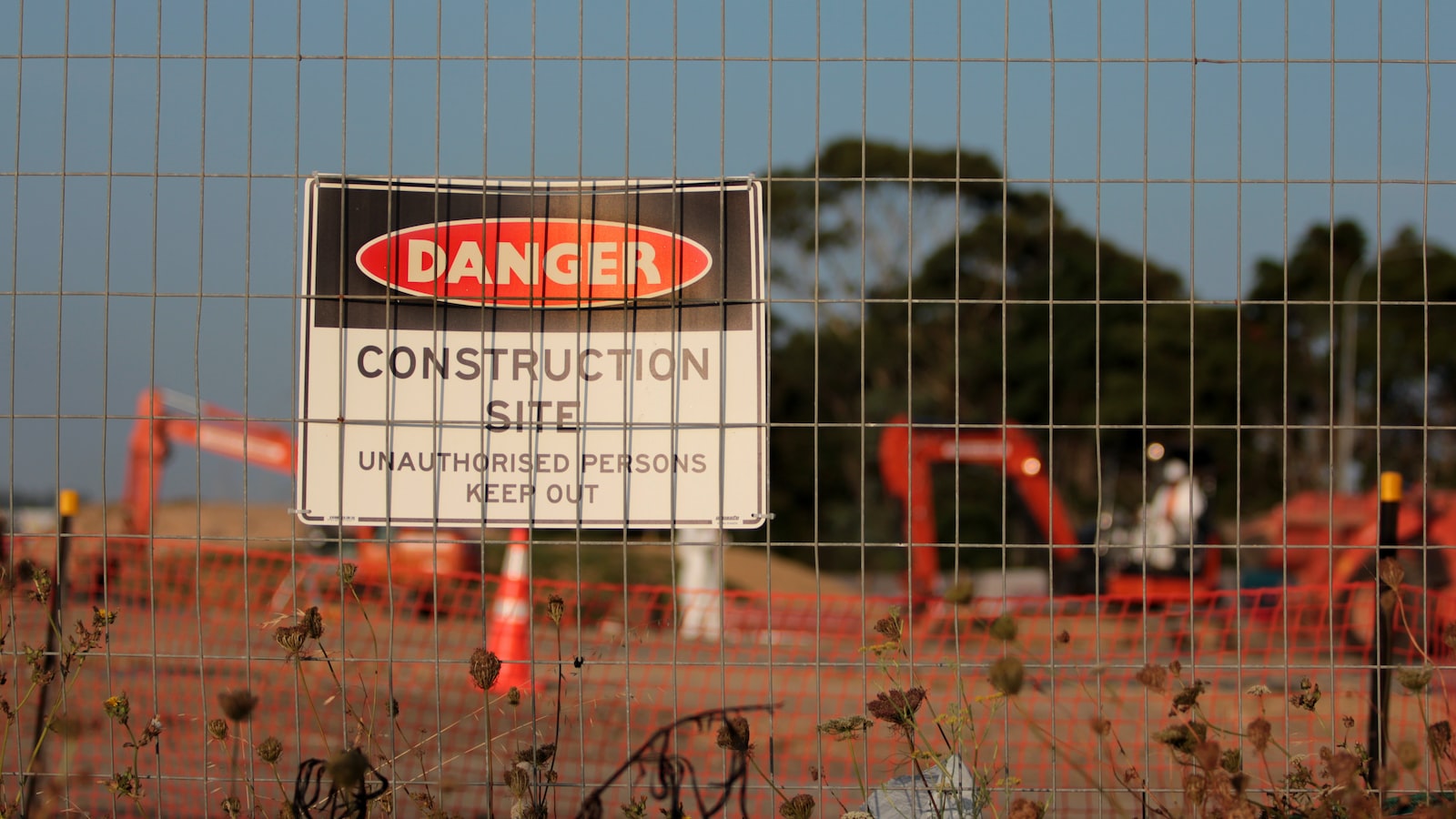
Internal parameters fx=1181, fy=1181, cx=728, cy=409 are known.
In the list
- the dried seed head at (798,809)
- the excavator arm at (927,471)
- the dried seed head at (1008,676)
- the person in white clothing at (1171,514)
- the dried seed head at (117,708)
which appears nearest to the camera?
the dried seed head at (1008,676)

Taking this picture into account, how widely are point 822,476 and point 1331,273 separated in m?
32.2

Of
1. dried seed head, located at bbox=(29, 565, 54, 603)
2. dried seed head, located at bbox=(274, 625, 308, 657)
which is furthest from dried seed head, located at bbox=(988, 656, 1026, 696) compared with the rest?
dried seed head, located at bbox=(29, 565, 54, 603)

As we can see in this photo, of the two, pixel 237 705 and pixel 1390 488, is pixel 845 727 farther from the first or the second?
pixel 1390 488

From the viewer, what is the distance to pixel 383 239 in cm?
339

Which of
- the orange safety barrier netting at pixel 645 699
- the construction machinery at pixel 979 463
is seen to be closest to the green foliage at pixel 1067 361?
the construction machinery at pixel 979 463

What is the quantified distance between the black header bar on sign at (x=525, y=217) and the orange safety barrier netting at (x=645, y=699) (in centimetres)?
76

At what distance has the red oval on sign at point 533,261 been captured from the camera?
3.37 meters

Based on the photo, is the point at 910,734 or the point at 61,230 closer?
the point at 910,734

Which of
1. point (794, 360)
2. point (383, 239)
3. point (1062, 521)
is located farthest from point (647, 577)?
point (383, 239)

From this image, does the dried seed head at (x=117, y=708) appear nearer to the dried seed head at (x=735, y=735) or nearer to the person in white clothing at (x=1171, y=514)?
the dried seed head at (x=735, y=735)

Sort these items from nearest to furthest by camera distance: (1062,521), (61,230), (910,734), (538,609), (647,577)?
(910,734) < (61,230) < (538,609) < (1062,521) < (647,577)

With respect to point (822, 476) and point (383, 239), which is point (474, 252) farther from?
point (822, 476)

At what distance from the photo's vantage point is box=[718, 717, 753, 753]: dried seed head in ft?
9.14

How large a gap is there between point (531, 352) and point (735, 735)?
1.24 meters
